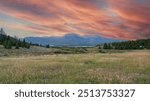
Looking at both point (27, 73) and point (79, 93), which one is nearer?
point (79, 93)

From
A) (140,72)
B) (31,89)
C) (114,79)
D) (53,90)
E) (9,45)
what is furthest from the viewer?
(9,45)

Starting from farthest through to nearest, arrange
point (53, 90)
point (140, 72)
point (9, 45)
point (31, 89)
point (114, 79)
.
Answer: point (9, 45)
point (140, 72)
point (114, 79)
point (31, 89)
point (53, 90)

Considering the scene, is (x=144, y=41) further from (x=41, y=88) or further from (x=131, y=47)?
(x=41, y=88)

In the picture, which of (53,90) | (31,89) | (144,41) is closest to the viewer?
(53,90)

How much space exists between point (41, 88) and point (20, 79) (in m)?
3.22

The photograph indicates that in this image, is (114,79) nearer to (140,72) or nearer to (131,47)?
(140,72)

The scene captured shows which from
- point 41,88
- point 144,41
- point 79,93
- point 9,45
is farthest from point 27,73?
point 9,45

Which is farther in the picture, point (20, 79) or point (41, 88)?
point (20, 79)

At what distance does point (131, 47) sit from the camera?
84.9 meters

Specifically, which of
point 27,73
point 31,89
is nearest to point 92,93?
point 31,89

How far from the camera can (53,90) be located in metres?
15.4

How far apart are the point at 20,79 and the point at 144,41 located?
65.8 metres

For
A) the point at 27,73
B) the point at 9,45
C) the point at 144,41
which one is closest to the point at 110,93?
the point at 27,73

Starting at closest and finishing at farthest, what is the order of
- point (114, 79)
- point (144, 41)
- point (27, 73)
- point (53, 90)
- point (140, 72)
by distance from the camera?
point (53, 90) → point (114, 79) → point (27, 73) → point (140, 72) → point (144, 41)
